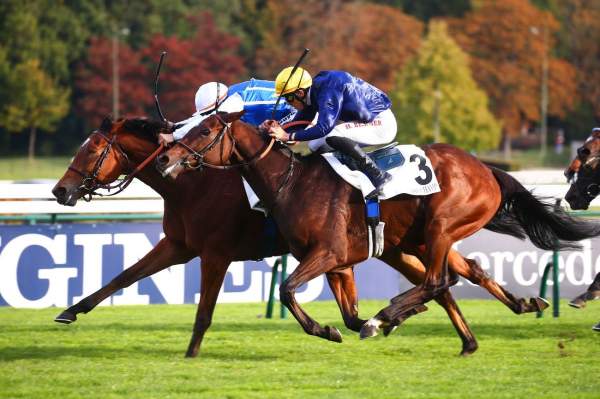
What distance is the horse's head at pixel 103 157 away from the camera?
8134 mm

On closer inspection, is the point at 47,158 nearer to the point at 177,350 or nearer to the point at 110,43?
the point at 110,43

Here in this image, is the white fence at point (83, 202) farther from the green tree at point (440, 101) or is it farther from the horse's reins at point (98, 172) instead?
the green tree at point (440, 101)

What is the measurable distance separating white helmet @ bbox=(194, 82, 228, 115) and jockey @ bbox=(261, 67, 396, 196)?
1.92 feet

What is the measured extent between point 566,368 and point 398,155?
5.59ft

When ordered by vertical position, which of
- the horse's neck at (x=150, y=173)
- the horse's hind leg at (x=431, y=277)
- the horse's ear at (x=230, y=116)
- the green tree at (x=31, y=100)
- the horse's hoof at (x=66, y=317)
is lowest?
the green tree at (x=31, y=100)

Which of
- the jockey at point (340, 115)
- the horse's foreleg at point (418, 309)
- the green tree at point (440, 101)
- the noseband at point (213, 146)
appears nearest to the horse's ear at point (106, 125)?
the noseband at point (213, 146)

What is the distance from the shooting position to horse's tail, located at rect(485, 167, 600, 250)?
28.5 feet

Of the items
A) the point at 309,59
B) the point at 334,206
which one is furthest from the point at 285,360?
the point at 309,59

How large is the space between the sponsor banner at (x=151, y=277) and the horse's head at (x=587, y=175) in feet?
8.26

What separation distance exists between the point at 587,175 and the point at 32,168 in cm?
3556

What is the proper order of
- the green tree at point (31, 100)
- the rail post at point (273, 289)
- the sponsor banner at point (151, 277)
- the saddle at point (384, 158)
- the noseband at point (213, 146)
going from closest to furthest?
the noseband at point (213, 146) → the saddle at point (384, 158) → the rail post at point (273, 289) → the sponsor banner at point (151, 277) → the green tree at point (31, 100)

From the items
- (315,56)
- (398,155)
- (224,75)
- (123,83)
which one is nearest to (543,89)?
(315,56)

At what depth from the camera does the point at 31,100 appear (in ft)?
157

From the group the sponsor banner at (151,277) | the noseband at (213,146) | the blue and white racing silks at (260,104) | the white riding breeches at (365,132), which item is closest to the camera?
the noseband at (213,146)
